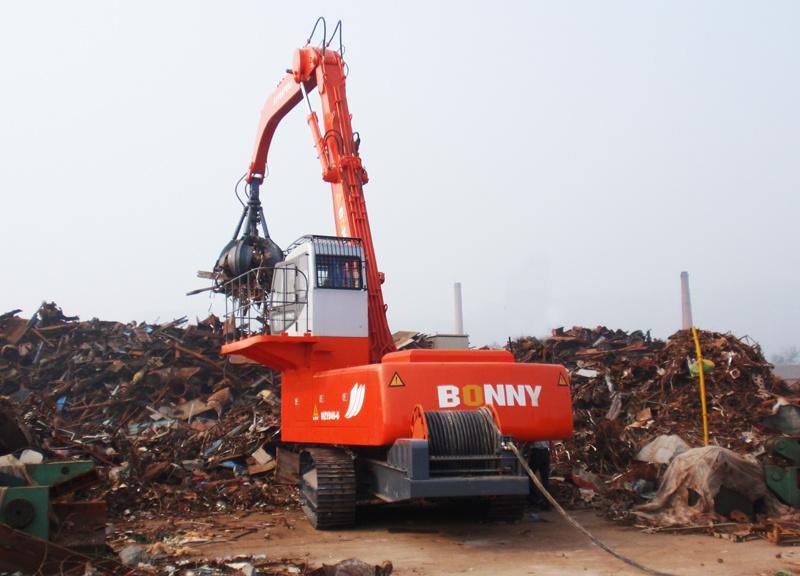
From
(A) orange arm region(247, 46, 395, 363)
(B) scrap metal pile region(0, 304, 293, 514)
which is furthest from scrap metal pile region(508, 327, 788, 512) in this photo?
(B) scrap metal pile region(0, 304, 293, 514)

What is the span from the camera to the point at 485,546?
8.94 m

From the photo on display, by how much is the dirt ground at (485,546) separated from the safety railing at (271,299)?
2652mm

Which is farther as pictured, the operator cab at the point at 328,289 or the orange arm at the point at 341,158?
the orange arm at the point at 341,158

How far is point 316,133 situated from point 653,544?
7897 millimetres

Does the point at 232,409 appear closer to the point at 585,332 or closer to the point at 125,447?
the point at 125,447

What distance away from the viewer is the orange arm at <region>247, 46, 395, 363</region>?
1193cm

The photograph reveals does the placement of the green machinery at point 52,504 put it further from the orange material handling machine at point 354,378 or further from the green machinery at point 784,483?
the green machinery at point 784,483

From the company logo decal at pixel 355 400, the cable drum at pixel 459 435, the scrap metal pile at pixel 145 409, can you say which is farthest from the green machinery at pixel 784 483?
the scrap metal pile at pixel 145 409

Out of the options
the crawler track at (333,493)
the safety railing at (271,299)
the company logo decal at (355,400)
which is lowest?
the crawler track at (333,493)

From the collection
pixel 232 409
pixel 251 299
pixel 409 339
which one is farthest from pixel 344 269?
pixel 409 339

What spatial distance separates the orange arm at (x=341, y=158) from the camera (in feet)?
39.1

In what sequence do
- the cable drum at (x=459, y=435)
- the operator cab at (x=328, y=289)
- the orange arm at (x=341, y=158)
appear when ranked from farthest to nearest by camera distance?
the orange arm at (x=341, y=158)
the operator cab at (x=328, y=289)
the cable drum at (x=459, y=435)

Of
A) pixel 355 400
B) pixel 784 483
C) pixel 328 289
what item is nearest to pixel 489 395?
pixel 355 400

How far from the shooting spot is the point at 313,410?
11078 millimetres
